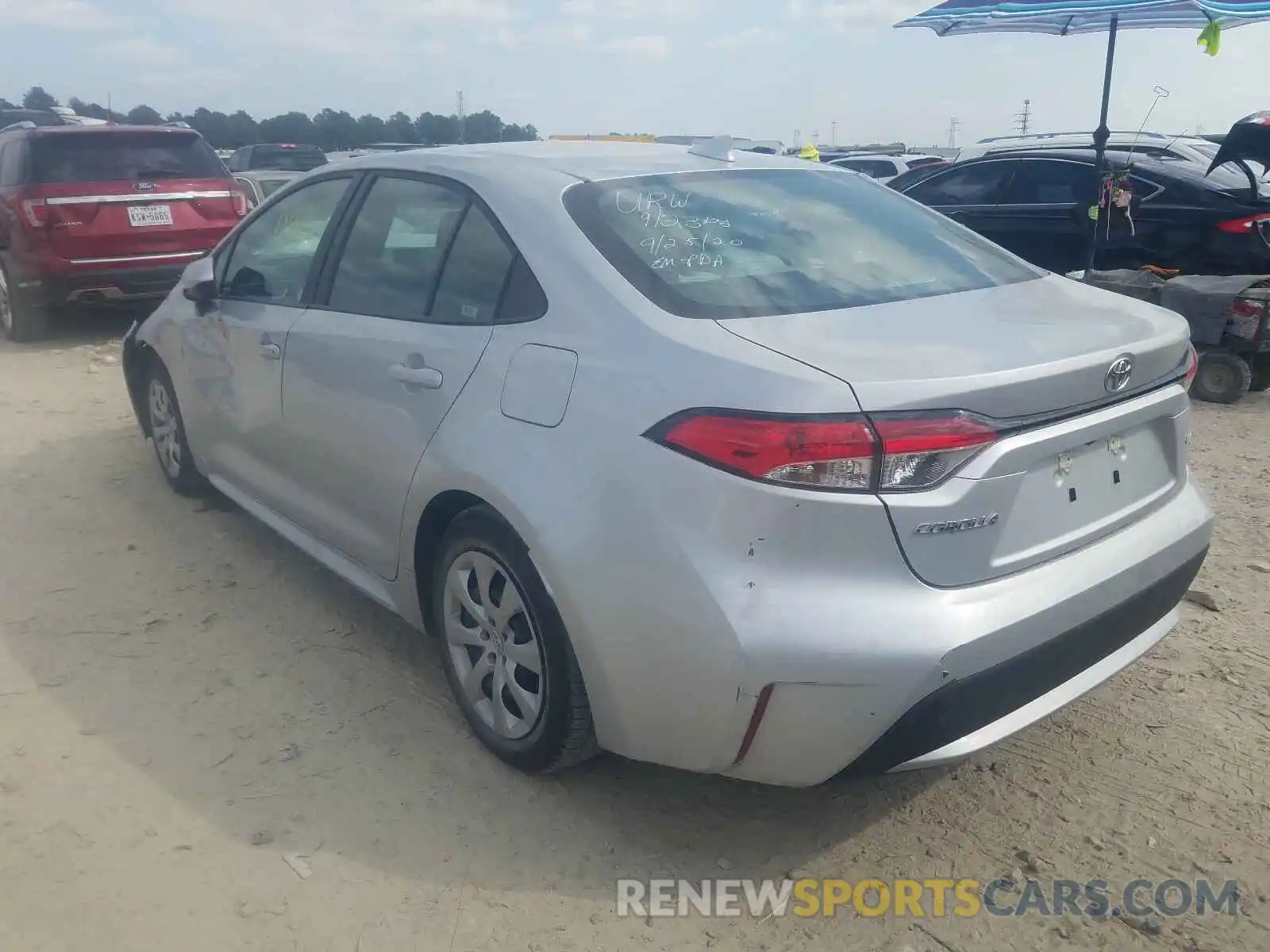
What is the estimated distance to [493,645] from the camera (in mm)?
2803

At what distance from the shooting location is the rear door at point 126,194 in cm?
807

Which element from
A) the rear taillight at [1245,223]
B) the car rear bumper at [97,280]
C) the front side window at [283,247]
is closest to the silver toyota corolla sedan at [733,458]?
the front side window at [283,247]

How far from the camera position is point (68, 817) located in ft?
8.81

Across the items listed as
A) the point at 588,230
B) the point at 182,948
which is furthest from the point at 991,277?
the point at 182,948

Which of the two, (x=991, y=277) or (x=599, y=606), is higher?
(x=991, y=277)

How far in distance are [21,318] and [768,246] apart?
7.80 m

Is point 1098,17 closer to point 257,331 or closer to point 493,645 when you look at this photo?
point 257,331

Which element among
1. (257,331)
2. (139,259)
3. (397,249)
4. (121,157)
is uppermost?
(121,157)

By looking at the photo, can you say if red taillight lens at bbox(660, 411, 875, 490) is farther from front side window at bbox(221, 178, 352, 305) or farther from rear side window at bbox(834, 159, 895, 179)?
rear side window at bbox(834, 159, 895, 179)

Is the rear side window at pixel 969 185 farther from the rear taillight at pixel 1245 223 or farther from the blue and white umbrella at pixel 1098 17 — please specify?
the rear taillight at pixel 1245 223

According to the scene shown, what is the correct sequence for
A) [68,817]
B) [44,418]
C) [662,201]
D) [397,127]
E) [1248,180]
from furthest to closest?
[397,127] → [1248,180] → [44,418] → [662,201] → [68,817]

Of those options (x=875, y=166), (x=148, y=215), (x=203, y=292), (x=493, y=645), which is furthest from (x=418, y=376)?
(x=875, y=166)

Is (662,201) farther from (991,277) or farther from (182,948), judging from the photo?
(182,948)

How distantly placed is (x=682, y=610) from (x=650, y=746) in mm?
398
